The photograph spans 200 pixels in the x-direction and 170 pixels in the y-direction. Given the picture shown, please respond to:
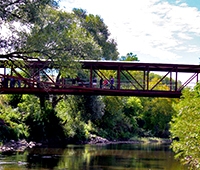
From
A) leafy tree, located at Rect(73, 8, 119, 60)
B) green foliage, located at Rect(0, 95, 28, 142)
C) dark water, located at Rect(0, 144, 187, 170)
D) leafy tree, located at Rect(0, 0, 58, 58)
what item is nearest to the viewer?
leafy tree, located at Rect(0, 0, 58, 58)

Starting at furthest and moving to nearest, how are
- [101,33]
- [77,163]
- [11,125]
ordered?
1. [101,33]
2. [11,125]
3. [77,163]

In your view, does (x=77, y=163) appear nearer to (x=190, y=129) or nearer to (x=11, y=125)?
(x=190, y=129)

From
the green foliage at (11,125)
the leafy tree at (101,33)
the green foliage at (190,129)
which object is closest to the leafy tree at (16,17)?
the green foliage at (190,129)

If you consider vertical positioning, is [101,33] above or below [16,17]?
above

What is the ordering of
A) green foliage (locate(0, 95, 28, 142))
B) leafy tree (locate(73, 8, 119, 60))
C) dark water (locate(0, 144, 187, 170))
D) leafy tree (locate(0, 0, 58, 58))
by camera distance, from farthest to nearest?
leafy tree (locate(73, 8, 119, 60)) < green foliage (locate(0, 95, 28, 142)) < dark water (locate(0, 144, 187, 170)) < leafy tree (locate(0, 0, 58, 58))

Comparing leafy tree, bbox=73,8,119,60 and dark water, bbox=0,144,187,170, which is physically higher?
leafy tree, bbox=73,8,119,60

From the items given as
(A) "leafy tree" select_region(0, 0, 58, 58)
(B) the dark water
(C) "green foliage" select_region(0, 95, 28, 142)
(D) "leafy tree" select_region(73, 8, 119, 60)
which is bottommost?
(B) the dark water

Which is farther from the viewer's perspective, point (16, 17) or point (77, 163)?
point (77, 163)

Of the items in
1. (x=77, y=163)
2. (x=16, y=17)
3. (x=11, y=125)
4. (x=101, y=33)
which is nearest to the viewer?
(x=16, y=17)

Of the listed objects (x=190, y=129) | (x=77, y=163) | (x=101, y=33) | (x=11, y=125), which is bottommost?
(x=77, y=163)

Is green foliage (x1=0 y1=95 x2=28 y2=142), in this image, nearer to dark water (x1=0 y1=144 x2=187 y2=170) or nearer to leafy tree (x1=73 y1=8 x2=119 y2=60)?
dark water (x1=0 y1=144 x2=187 y2=170)

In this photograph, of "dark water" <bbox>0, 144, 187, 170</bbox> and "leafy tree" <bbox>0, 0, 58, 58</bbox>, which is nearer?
"leafy tree" <bbox>0, 0, 58, 58</bbox>

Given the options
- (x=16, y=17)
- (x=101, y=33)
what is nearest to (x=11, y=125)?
(x=16, y=17)

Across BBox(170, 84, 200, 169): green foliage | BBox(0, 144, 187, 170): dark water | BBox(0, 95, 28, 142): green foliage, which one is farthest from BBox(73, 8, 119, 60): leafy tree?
BBox(170, 84, 200, 169): green foliage
